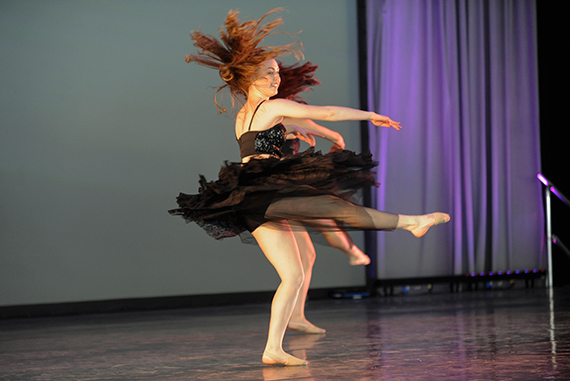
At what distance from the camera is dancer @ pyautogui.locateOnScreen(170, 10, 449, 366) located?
192cm

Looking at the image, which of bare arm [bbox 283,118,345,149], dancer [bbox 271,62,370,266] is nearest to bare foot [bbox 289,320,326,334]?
dancer [bbox 271,62,370,266]

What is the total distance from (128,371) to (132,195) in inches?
95.1

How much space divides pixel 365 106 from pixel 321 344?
2.89 m

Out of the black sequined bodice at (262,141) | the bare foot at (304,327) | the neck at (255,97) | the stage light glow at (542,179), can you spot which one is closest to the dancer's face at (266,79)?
the neck at (255,97)

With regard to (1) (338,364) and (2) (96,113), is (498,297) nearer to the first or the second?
(1) (338,364)

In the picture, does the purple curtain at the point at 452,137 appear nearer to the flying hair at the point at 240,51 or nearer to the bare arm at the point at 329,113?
the flying hair at the point at 240,51

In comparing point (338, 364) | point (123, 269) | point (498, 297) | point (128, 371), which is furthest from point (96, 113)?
point (498, 297)

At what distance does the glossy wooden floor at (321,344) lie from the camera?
1.86 m

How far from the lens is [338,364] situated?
6.45 feet

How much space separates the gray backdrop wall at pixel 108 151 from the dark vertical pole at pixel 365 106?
1.64 ft

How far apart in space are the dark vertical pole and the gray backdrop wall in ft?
1.64

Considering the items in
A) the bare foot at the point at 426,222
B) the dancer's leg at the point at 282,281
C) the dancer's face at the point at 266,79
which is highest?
the dancer's face at the point at 266,79

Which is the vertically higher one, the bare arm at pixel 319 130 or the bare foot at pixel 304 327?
the bare arm at pixel 319 130

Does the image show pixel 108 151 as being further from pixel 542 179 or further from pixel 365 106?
pixel 542 179
